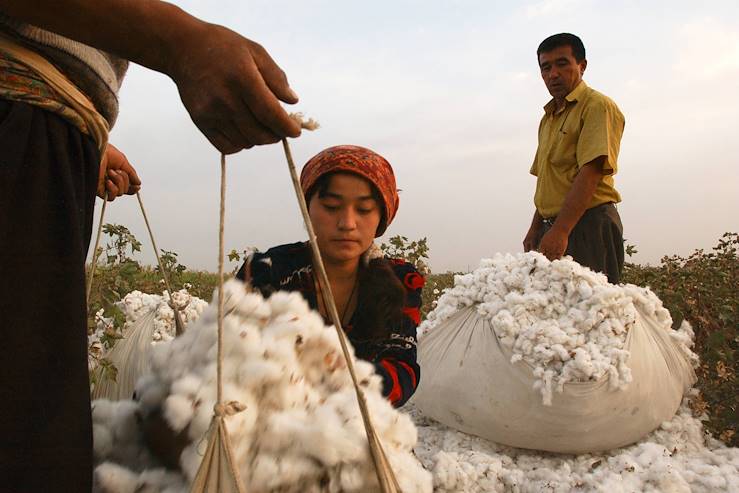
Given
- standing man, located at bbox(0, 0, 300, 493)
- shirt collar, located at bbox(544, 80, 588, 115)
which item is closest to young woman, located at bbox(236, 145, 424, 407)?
standing man, located at bbox(0, 0, 300, 493)

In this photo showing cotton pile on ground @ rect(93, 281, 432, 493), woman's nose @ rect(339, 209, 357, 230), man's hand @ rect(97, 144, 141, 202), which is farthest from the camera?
woman's nose @ rect(339, 209, 357, 230)

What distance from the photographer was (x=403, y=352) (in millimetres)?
1896

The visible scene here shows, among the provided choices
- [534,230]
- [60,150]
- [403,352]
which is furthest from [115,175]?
[534,230]

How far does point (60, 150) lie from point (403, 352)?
1.21 m

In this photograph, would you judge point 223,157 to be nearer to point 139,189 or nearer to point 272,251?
point 139,189

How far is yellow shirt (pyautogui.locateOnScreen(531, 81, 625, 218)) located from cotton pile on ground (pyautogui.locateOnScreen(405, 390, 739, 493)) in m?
1.11

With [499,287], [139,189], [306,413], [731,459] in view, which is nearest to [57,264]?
[306,413]

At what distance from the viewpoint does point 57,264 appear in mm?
876

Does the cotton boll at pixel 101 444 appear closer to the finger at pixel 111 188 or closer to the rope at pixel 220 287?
the rope at pixel 220 287

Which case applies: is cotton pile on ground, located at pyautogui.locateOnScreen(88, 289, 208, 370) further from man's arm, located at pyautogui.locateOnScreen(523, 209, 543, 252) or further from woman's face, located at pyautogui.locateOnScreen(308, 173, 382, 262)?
man's arm, located at pyautogui.locateOnScreen(523, 209, 543, 252)

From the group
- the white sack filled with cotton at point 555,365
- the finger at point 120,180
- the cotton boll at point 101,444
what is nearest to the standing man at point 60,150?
the cotton boll at point 101,444

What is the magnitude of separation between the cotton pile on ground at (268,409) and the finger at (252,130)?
1.08ft

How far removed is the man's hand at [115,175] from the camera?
4.48 feet

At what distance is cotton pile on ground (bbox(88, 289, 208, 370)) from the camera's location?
94.7 inches
